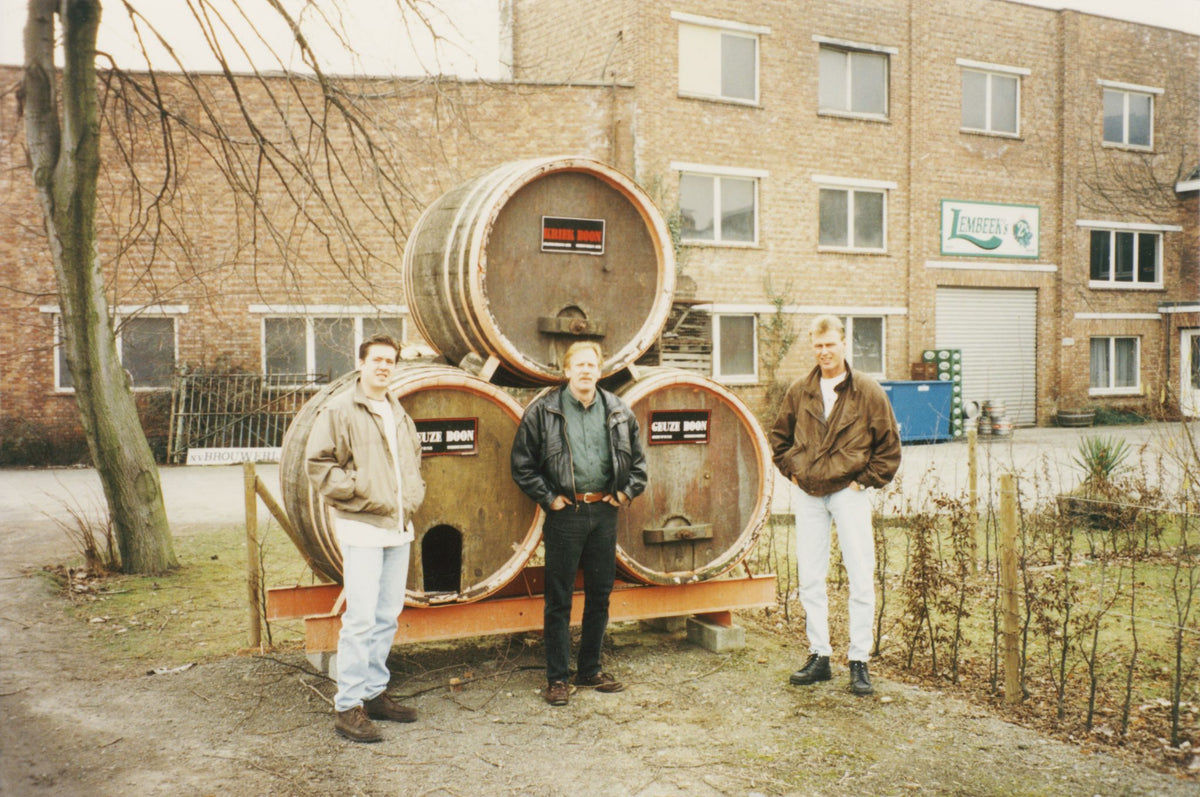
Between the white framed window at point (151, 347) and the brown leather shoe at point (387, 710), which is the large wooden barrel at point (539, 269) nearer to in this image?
the brown leather shoe at point (387, 710)

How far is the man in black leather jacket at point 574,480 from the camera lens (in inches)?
208

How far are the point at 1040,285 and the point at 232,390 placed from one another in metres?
17.6

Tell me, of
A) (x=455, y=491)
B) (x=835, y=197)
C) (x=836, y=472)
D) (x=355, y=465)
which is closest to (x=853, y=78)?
(x=835, y=197)

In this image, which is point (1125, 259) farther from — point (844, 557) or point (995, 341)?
point (844, 557)

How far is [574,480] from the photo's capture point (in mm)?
5285

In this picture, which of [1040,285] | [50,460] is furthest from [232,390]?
[1040,285]

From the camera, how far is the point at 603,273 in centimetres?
601

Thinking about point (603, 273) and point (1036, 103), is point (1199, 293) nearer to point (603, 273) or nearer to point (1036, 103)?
point (1036, 103)

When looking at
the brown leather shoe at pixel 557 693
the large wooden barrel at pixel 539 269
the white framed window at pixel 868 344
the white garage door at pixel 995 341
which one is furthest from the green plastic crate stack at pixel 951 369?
the brown leather shoe at pixel 557 693

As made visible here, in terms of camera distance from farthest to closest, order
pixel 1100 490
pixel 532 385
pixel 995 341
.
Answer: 1. pixel 995 341
2. pixel 1100 490
3. pixel 532 385

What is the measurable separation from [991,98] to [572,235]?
1999 cm

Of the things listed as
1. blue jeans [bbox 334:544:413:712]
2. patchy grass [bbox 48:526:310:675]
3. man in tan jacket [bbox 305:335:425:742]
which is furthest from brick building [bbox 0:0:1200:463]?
blue jeans [bbox 334:544:413:712]

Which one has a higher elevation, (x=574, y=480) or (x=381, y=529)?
(x=574, y=480)

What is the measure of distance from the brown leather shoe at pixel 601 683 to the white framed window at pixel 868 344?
55.9ft
